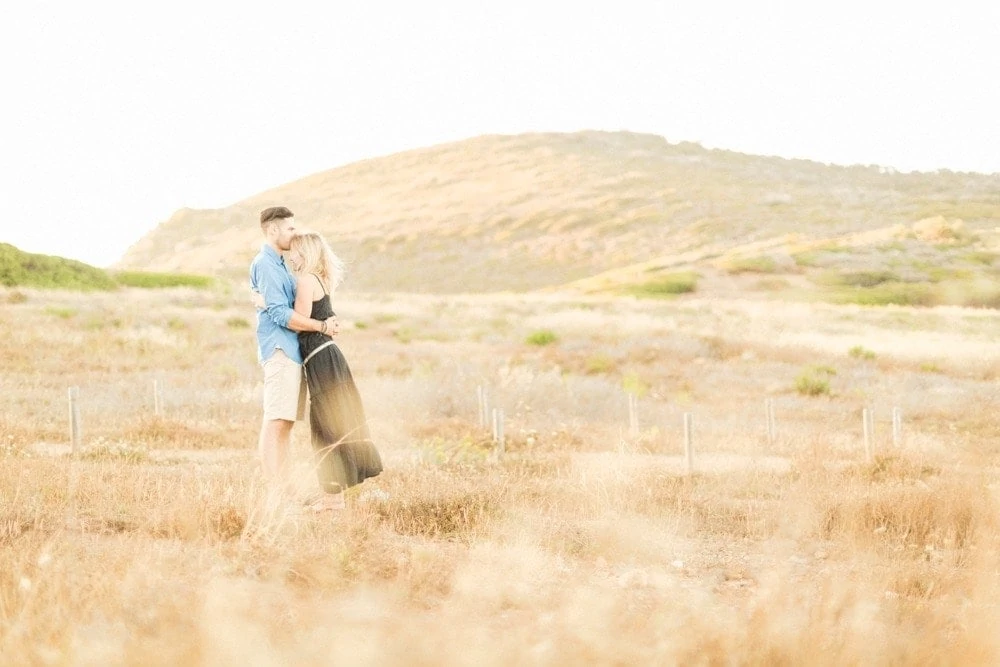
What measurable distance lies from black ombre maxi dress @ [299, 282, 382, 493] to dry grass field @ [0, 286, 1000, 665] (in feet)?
0.90

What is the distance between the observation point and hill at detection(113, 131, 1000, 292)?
7625 centimetres

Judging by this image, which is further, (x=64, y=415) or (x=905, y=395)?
(x=905, y=395)

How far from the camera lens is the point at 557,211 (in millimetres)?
93000

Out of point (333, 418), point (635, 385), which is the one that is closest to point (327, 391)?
point (333, 418)

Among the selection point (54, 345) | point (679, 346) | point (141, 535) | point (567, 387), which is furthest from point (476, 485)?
point (679, 346)

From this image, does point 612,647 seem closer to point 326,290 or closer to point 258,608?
point 258,608

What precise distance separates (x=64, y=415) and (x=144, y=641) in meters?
10.1

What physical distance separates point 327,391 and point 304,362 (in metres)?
0.29

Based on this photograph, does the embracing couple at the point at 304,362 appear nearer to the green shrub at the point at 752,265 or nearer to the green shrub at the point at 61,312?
the green shrub at the point at 61,312

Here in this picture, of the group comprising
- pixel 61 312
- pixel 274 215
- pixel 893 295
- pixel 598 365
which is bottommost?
pixel 598 365

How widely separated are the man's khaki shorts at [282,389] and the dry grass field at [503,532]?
1.37 ft

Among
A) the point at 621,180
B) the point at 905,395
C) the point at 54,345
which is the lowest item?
the point at 905,395

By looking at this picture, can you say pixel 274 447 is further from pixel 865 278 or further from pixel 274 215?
pixel 865 278

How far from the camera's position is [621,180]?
10338 centimetres
